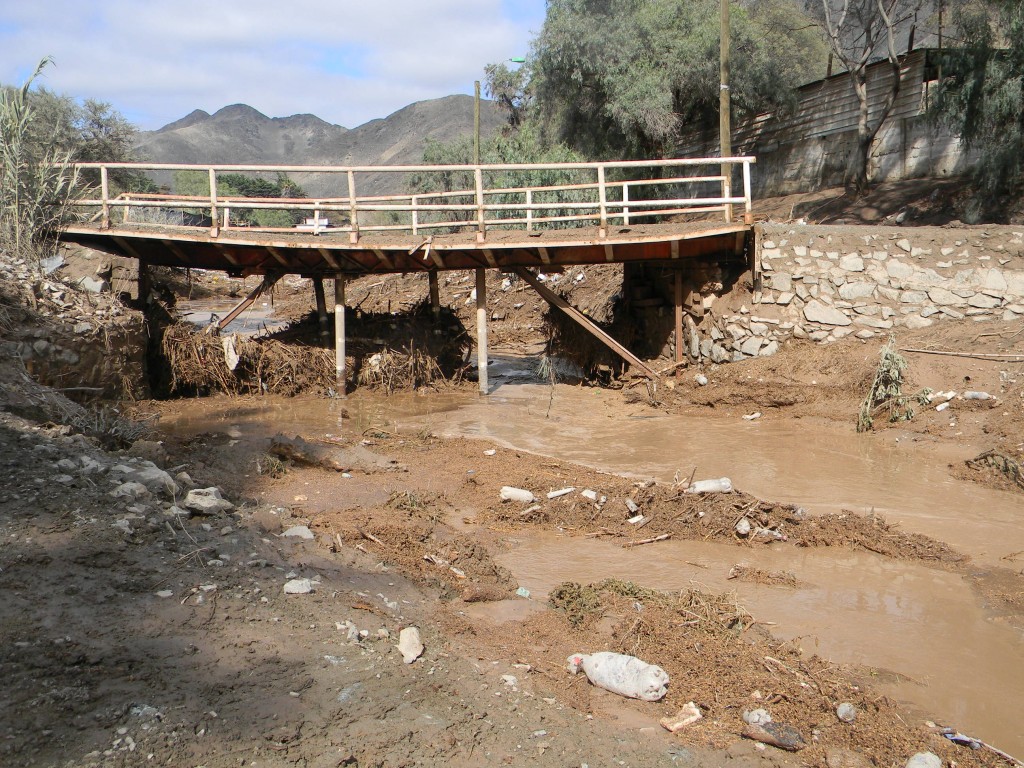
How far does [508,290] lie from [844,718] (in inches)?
776

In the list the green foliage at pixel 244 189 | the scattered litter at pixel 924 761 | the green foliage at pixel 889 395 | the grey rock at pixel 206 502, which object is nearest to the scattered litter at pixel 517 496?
the grey rock at pixel 206 502

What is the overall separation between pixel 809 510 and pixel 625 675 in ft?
14.6

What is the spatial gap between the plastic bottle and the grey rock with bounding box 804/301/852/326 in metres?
9.66

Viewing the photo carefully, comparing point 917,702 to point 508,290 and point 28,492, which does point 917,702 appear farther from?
point 508,290

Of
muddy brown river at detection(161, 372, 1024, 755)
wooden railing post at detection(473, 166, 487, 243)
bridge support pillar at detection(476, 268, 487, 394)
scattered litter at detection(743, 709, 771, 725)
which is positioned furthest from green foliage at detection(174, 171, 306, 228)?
scattered litter at detection(743, 709, 771, 725)

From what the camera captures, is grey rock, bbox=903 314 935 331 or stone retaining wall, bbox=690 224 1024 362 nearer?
stone retaining wall, bbox=690 224 1024 362

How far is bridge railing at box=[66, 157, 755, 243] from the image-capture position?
12977mm

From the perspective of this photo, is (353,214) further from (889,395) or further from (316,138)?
(316,138)

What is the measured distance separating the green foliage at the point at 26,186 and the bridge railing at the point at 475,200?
0.41 metres

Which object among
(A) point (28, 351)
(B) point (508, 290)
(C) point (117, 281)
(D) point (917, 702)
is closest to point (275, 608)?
(D) point (917, 702)

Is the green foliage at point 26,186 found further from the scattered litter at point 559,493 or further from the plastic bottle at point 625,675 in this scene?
the plastic bottle at point 625,675

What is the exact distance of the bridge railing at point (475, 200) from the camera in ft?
42.6

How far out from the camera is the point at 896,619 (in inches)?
225

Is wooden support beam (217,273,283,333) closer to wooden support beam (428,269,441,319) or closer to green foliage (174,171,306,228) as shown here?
wooden support beam (428,269,441,319)
